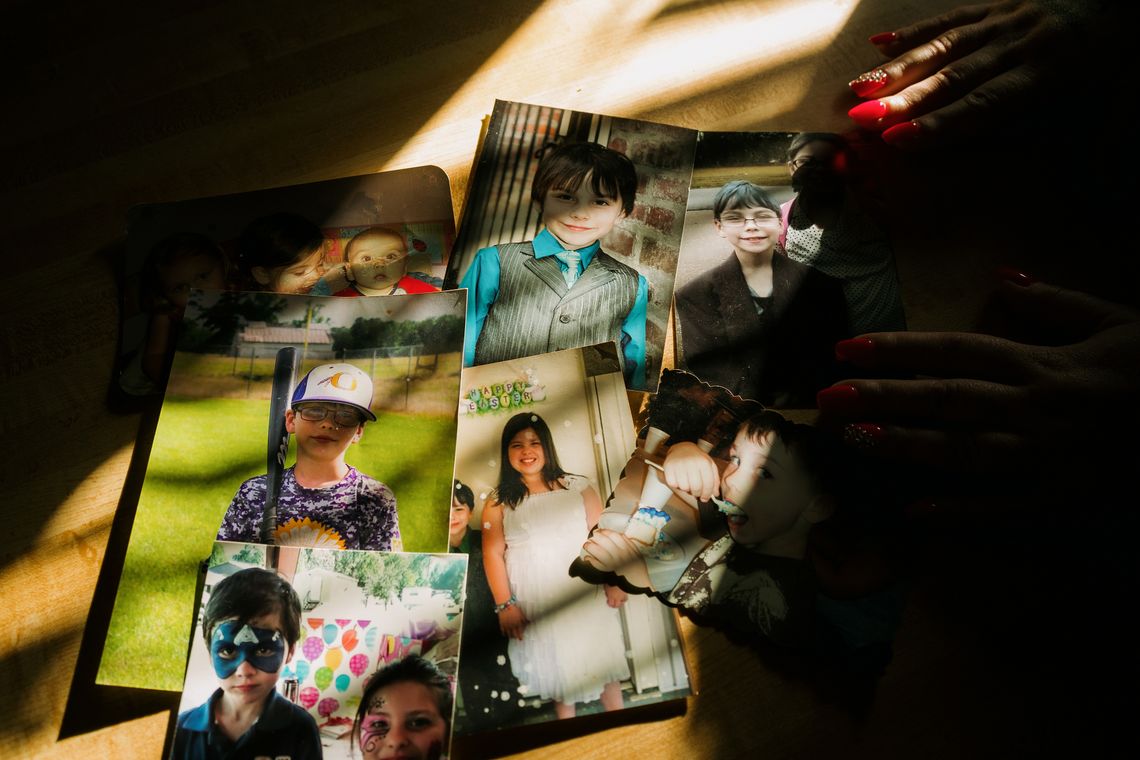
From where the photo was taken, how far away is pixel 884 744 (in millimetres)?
628

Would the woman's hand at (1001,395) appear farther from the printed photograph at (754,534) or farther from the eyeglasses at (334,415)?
the eyeglasses at (334,415)

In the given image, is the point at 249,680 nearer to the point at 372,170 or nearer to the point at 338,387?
the point at 338,387

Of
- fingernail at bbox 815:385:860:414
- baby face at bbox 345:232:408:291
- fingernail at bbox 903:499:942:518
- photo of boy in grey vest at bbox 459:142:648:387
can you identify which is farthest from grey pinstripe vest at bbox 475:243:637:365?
fingernail at bbox 903:499:942:518

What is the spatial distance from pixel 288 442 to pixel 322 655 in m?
0.20

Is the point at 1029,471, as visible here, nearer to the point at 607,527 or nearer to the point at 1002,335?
the point at 1002,335

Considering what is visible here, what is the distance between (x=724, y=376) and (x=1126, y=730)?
470mm

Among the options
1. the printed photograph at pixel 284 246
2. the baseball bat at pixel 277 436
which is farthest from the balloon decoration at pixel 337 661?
the printed photograph at pixel 284 246

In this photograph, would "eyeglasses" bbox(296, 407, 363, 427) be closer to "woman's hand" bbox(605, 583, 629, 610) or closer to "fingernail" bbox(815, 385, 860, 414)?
"woman's hand" bbox(605, 583, 629, 610)

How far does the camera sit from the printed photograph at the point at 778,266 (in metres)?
0.75

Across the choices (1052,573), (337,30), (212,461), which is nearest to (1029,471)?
(1052,573)

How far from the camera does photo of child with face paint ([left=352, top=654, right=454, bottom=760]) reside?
1.97 feet

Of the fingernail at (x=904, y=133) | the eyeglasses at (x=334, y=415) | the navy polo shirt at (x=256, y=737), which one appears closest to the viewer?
the navy polo shirt at (x=256, y=737)

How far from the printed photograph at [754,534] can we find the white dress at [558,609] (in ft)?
0.08

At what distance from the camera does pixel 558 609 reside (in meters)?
0.65
